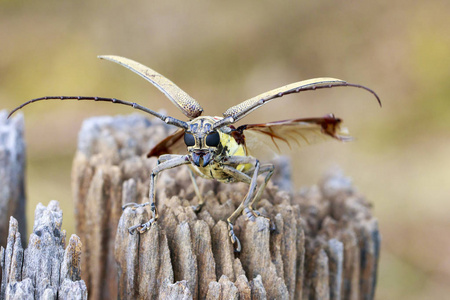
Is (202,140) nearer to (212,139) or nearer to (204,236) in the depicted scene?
(212,139)

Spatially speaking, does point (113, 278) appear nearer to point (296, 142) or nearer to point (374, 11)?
point (296, 142)

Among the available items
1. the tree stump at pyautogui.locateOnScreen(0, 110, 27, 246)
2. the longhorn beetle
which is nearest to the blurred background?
the tree stump at pyautogui.locateOnScreen(0, 110, 27, 246)

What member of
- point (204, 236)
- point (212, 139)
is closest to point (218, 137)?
point (212, 139)

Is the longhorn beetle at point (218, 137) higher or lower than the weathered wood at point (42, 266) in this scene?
higher

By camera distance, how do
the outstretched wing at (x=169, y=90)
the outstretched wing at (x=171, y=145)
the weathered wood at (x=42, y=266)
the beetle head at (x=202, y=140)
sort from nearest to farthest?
1. the weathered wood at (x=42, y=266)
2. the beetle head at (x=202, y=140)
3. the outstretched wing at (x=169, y=90)
4. the outstretched wing at (x=171, y=145)

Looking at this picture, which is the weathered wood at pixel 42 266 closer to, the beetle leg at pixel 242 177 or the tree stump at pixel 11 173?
the beetle leg at pixel 242 177

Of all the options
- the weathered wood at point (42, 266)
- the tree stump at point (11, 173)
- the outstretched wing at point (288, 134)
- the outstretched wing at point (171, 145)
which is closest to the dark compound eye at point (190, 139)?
the outstretched wing at point (171, 145)
